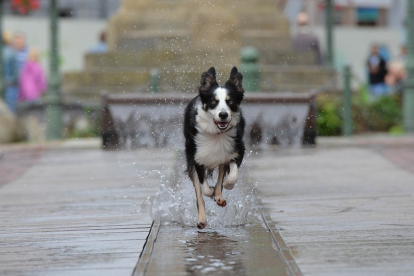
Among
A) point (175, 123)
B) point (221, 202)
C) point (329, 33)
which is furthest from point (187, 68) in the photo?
point (221, 202)

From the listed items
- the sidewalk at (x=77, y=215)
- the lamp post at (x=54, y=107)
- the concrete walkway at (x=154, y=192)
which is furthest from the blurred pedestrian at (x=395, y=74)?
the sidewalk at (x=77, y=215)

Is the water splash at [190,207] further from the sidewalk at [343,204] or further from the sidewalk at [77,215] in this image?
the sidewalk at [343,204]

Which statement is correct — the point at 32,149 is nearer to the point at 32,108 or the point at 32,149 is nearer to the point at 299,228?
the point at 32,108

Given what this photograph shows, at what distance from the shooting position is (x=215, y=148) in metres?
7.85

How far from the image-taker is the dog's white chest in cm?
786

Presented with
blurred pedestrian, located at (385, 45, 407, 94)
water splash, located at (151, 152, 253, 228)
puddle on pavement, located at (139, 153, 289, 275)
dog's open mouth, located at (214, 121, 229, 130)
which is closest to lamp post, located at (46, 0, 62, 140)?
blurred pedestrian, located at (385, 45, 407, 94)

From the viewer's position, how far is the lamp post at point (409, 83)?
19469mm

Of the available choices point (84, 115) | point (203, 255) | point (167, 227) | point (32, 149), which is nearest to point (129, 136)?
point (32, 149)

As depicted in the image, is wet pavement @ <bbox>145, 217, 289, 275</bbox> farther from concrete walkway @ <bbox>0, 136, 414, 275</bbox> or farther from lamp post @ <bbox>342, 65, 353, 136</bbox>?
lamp post @ <bbox>342, 65, 353, 136</bbox>

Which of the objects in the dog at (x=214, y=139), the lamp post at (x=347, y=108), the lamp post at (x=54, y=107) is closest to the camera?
the dog at (x=214, y=139)

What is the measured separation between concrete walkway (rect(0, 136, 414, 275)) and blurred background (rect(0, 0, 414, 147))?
370cm

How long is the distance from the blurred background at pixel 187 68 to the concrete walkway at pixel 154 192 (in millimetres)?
3698

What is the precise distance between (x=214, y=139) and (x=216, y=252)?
156cm

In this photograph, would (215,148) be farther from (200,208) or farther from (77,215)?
(77,215)
